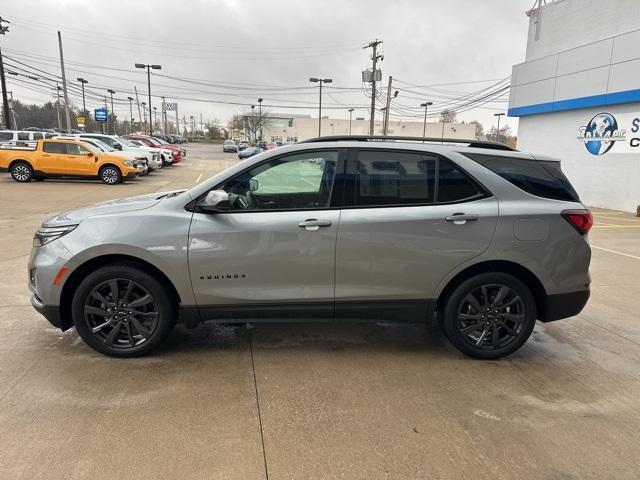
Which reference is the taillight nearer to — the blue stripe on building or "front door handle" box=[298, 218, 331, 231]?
"front door handle" box=[298, 218, 331, 231]

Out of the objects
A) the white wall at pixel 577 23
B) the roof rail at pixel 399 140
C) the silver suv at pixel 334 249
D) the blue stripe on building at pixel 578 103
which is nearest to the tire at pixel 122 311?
the silver suv at pixel 334 249

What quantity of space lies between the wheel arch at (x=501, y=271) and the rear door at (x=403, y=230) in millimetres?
158

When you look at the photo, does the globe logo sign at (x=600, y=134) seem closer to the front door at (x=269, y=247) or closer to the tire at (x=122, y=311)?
the front door at (x=269, y=247)

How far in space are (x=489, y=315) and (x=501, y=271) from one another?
0.38 metres

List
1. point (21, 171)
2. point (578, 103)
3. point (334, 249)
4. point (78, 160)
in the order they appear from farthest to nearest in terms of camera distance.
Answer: point (78, 160), point (21, 171), point (578, 103), point (334, 249)

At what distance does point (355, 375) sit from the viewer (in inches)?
141

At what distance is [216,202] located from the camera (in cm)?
346

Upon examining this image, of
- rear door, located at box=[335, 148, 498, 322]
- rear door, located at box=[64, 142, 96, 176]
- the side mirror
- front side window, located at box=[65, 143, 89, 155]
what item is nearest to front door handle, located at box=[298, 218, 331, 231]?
rear door, located at box=[335, 148, 498, 322]

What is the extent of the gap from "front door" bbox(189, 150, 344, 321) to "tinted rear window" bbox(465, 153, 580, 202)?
4.22ft

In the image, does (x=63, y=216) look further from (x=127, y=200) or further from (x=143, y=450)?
(x=143, y=450)

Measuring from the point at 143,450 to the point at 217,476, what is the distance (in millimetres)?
508

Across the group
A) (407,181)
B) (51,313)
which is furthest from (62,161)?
(407,181)

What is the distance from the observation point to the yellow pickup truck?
58.6 ft

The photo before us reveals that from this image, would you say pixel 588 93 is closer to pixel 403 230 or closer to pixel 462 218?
pixel 462 218
